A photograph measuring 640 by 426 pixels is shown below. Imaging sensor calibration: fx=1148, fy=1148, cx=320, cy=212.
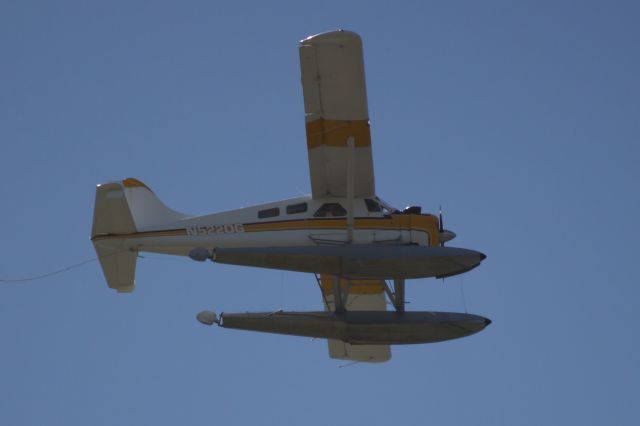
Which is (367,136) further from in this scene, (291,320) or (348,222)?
(291,320)

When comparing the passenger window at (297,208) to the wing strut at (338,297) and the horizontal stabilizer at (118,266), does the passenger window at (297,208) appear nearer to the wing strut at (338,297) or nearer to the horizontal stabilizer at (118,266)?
the wing strut at (338,297)

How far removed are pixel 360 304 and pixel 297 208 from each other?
10.7ft

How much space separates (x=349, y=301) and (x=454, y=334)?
365 centimetres

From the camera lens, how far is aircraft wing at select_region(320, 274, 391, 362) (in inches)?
842

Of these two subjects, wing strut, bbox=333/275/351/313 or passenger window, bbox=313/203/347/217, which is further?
passenger window, bbox=313/203/347/217

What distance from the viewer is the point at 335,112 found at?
18.6 m

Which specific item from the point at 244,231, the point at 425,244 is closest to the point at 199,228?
the point at 244,231

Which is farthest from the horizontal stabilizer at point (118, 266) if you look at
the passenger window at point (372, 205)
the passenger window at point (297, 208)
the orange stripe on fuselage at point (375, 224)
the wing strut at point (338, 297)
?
the passenger window at point (372, 205)

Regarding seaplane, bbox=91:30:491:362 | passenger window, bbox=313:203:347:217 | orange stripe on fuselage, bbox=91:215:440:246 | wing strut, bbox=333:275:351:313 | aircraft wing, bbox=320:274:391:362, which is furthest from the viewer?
aircraft wing, bbox=320:274:391:362

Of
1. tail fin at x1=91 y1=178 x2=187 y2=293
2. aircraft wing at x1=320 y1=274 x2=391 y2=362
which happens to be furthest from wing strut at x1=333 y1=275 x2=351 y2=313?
tail fin at x1=91 y1=178 x2=187 y2=293

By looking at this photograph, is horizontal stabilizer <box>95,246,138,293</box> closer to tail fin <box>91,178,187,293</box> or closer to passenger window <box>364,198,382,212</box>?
tail fin <box>91,178,187,293</box>

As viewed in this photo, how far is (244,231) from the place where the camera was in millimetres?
19344

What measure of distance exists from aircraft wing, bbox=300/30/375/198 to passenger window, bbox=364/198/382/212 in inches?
4.5

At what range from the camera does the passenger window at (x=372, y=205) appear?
1934 centimetres
